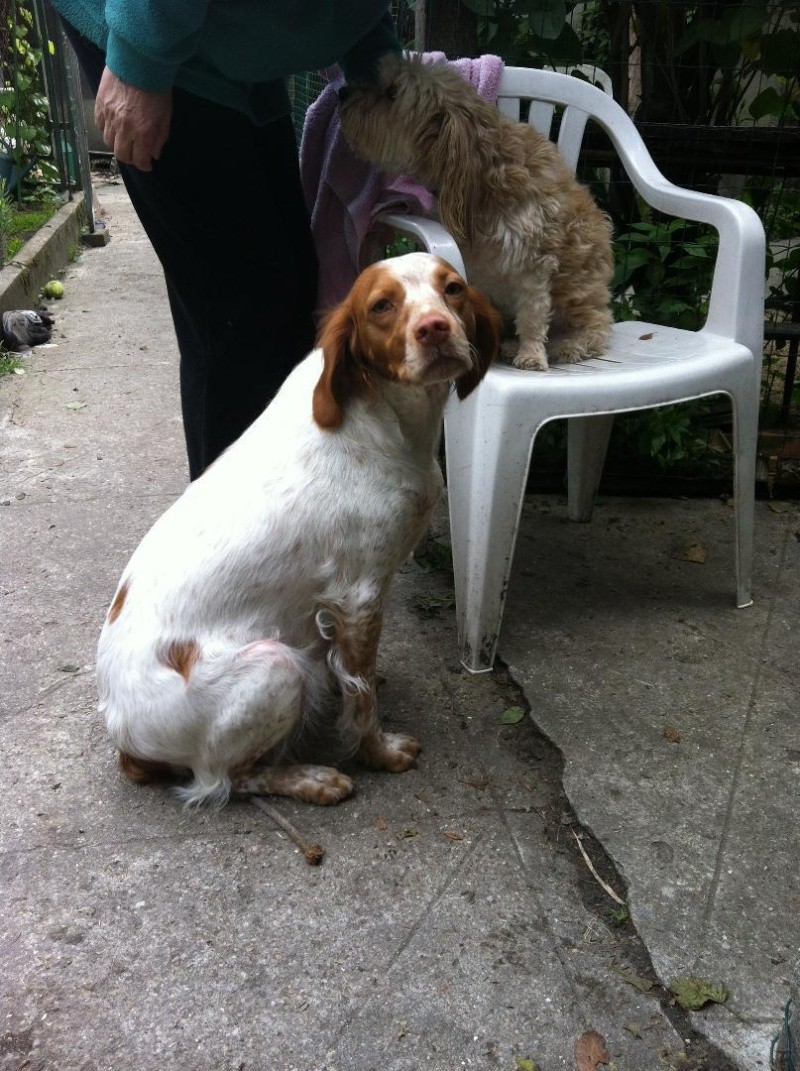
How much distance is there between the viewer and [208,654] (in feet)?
6.57

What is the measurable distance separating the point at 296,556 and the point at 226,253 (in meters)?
0.82

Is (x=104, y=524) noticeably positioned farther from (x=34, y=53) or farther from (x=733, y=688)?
(x=34, y=53)

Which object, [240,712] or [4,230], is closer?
[240,712]

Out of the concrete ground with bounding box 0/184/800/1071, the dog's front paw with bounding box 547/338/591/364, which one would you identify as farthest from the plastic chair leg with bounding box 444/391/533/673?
the dog's front paw with bounding box 547/338/591/364

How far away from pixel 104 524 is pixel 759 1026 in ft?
8.20

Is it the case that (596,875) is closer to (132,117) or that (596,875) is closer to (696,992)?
(696,992)

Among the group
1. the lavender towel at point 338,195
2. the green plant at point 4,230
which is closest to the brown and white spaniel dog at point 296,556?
the lavender towel at point 338,195

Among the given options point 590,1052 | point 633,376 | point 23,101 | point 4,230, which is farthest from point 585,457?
point 23,101

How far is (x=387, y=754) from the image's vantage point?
2.27 metres

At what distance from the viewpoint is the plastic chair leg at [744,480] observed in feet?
9.16

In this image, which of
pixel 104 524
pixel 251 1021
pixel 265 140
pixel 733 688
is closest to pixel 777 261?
pixel 733 688

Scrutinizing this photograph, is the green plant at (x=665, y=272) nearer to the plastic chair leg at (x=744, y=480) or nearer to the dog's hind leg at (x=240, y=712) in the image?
the plastic chair leg at (x=744, y=480)

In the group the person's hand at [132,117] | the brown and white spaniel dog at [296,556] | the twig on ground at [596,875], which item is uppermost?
the person's hand at [132,117]

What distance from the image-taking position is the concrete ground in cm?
165
